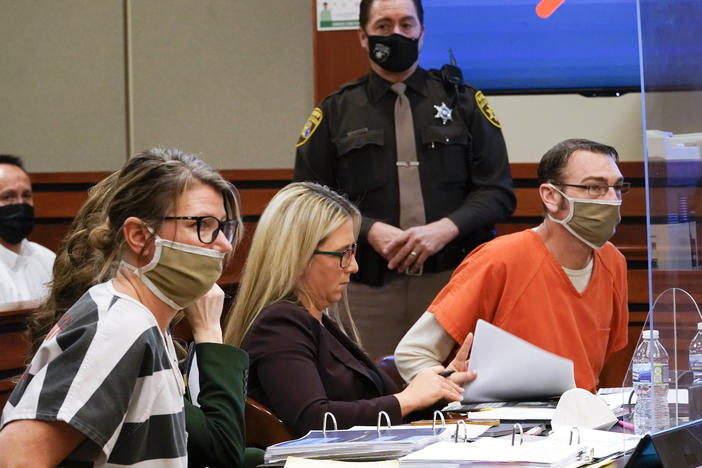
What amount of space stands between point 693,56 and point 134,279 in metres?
0.96

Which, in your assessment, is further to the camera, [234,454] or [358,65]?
[358,65]

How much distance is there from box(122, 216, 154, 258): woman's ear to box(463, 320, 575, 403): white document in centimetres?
94

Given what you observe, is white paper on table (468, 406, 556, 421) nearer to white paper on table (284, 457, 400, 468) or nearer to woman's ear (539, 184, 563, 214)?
white paper on table (284, 457, 400, 468)

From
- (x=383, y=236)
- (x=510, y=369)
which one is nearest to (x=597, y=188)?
(x=510, y=369)

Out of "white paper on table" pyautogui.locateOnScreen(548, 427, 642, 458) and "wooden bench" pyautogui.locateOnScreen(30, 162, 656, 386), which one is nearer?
"white paper on table" pyautogui.locateOnScreen(548, 427, 642, 458)

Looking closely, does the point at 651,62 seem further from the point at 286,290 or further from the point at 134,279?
the point at 286,290

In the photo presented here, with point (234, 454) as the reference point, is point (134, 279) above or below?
above

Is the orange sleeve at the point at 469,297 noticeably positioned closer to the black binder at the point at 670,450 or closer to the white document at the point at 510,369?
the white document at the point at 510,369

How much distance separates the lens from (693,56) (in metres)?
1.33

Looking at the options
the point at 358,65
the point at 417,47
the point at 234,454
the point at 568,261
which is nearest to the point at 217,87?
the point at 358,65

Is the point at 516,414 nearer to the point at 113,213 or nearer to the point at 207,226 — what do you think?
the point at 207,226

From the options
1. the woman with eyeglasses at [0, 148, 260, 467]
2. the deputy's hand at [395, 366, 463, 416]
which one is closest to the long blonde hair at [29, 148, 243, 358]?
the woman with eyeglasses at [0, 148, 260, 467]

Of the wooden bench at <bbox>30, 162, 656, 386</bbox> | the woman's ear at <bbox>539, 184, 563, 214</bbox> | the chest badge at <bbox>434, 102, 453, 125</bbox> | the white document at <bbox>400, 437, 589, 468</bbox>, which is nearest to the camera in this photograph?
the white document at <bbox>400, 437, 589, 468</bbox>

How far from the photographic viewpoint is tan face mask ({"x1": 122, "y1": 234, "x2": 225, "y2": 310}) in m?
1.59
